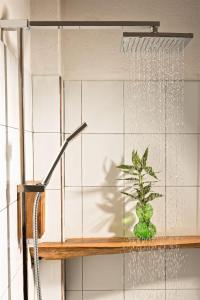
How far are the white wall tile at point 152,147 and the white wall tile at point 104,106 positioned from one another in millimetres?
113

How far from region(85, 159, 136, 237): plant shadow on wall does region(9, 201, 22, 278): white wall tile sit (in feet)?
1.83

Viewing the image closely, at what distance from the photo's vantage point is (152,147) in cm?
183

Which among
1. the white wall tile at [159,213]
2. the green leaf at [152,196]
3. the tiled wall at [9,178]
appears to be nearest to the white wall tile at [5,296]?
the tiled wall at [9,178]

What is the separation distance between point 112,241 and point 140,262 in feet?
0.64

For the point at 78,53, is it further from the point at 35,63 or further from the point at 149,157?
the point at 149,157

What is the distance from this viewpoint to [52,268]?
1.67 m

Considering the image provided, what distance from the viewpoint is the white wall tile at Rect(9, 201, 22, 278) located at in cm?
125

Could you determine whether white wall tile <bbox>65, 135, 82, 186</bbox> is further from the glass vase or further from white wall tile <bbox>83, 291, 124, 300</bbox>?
white wall tile <bbox>83, 291, 124, 300</bbox>

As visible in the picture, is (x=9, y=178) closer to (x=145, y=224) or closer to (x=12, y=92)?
(x=12, y=92)

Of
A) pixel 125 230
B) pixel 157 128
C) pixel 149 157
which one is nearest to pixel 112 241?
pixel 125 230

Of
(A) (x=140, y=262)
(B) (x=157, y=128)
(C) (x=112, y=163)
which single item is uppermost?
(B) (x=157, y=128)

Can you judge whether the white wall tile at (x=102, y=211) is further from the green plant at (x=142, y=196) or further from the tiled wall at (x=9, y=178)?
the tiled wall at (x=9, y=178)

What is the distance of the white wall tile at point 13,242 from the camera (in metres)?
1.25

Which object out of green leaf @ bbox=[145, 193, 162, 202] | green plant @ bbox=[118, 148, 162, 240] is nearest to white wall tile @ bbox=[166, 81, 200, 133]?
green plant @ bbox=[118, 148, 162, 240]
